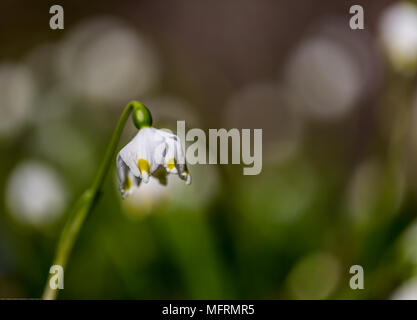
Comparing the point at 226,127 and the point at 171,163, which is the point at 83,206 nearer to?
the point at 171,163

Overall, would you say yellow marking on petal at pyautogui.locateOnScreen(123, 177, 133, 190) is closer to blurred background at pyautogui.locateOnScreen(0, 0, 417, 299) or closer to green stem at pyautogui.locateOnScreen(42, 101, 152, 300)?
green stem at pyautogui.locateOnScreen(42, 101, 152, 300)

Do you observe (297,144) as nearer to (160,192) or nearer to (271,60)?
(271,60)

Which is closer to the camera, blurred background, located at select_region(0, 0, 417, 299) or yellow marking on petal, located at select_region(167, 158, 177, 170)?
yellow marking on petal, located at select_region(167, 158, 177, 170)

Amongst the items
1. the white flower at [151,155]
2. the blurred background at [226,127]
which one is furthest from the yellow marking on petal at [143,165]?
the blurred background at [226,127]

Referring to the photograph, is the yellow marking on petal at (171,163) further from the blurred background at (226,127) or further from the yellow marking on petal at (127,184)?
the blurred background at (226,127)

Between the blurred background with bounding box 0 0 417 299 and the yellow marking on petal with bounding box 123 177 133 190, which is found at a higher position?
the blurred background with bounding box 0 0 417 299

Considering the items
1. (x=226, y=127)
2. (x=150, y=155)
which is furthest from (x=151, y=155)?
(x=226, y=127)

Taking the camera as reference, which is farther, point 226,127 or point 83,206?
point 226,127

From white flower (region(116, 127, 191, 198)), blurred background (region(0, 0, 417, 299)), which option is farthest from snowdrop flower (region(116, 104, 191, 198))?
blurred background (region(0, 0, 417, 299))
